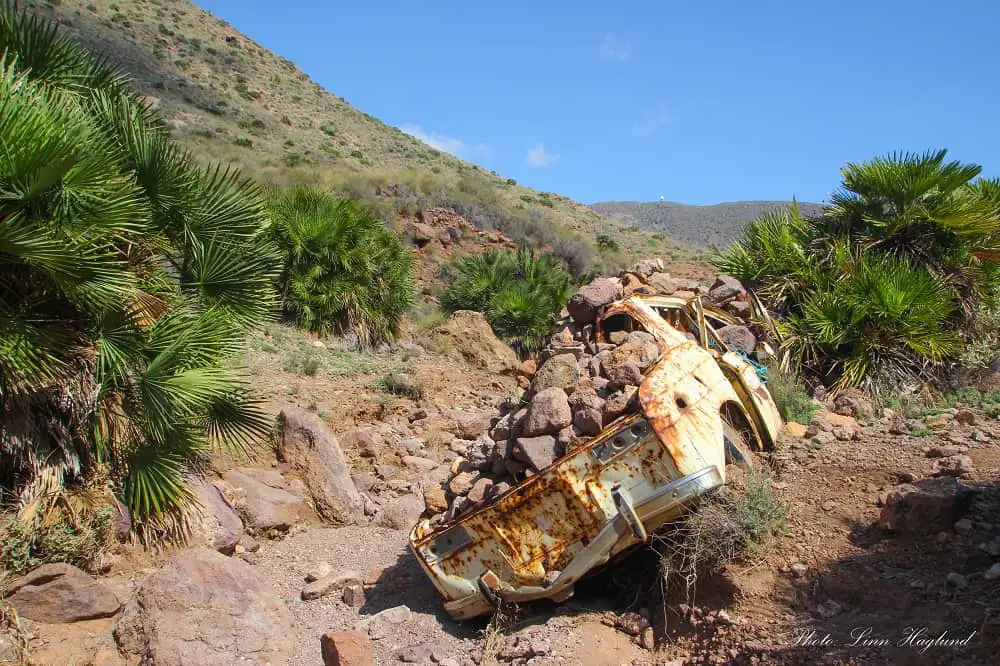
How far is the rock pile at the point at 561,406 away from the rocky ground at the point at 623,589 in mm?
120

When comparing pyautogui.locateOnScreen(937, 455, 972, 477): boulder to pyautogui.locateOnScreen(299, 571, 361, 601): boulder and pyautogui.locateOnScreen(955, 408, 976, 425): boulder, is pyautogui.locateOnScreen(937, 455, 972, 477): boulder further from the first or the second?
pyautogui.locateOnScreen(299, 571, 361, 601): boulder

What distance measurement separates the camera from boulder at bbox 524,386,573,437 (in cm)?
528

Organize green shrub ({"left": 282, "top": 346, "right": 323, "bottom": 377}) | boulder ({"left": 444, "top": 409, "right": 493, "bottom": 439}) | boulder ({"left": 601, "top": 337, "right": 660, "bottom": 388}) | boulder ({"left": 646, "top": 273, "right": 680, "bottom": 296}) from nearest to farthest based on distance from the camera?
boulder ({"left": 601, "top": 337, "right": 660, "bottom": 388}), boulder ({"left": 646, "top": 273, "right": 680, "bottom": 296}), boulder ({"left": 444, "top": 409, "right": 493, "bottom": 439}), green shrub ({"left": 282, "top": 346, "right": 323, "bottom": 377})

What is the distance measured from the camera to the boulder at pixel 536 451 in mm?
5116

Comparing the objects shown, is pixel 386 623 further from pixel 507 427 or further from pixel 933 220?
pixel 933 220

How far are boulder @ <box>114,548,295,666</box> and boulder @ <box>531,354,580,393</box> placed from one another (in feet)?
8.39

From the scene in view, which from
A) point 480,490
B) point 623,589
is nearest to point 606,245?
point 623,589

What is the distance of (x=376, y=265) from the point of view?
15711mm

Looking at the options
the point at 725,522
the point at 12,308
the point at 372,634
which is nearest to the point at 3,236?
the point at 12,308

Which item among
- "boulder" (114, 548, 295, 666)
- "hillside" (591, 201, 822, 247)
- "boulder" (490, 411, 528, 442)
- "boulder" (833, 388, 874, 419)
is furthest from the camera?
"hillside" (591, 201, 822, 247)

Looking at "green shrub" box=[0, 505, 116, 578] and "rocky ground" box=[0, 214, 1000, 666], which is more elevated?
"green shrub" box=[0, 505, 116, 578]

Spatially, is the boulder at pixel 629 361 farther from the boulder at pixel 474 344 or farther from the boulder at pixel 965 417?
the boulder at pixel 474 344

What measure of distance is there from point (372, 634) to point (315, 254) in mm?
10334

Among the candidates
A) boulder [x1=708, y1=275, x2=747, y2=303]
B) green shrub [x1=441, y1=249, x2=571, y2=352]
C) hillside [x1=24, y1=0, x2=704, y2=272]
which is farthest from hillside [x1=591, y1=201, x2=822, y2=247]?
boulder [x1=708, y1=275, x2=747, y2=303]
